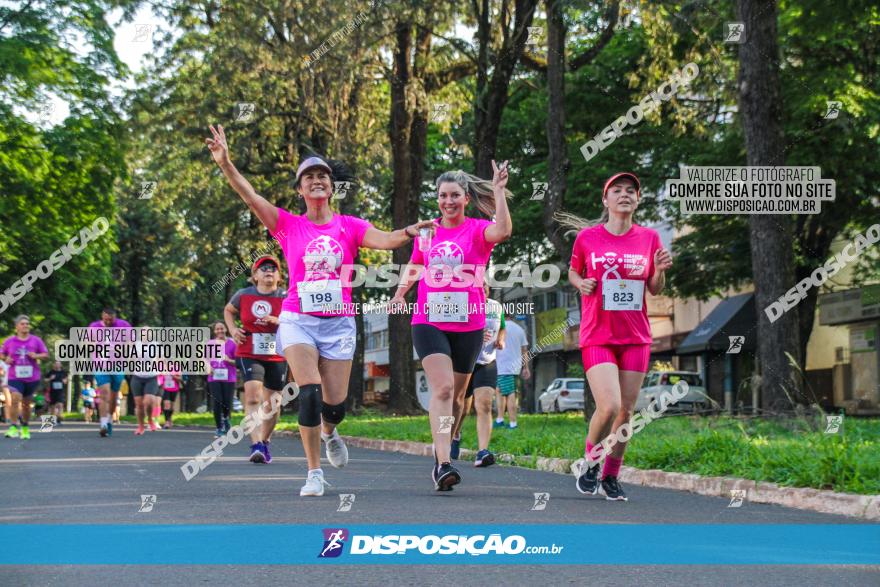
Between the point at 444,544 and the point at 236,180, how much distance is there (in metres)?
3.34

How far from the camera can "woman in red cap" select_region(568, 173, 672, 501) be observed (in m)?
8.05

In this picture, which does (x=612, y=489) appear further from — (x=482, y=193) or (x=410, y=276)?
(x=482, y=193)

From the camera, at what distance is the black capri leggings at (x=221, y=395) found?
61.8ft

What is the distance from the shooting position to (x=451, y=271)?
855 cm

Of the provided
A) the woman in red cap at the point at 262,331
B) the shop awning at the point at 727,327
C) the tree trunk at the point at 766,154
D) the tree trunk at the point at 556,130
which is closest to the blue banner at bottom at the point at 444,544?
the woman in red cap at the point at 262,331

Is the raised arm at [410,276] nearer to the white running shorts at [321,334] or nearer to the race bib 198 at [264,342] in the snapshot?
the white running shorts at [321,334]

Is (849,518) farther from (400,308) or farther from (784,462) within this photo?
(400,308)

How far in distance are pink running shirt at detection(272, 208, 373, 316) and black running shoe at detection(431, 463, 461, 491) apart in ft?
4.28

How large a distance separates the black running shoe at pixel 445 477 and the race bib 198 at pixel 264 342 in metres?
4.34

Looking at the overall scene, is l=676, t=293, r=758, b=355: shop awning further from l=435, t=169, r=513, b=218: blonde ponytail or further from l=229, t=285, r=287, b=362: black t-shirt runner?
l=435, t=169, r=513, b=218: blonde ponytail

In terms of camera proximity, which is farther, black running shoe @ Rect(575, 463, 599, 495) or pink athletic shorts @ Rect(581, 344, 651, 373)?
black running shoe @ Rect(575, 463, 599, 495)

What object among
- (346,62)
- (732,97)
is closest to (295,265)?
(346,62)

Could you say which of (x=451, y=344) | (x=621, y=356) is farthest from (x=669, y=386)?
(x=621, y=356)

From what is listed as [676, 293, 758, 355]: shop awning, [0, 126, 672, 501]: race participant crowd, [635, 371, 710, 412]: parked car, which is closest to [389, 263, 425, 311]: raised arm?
[0, 126, 672, 501]: race participant crowd
